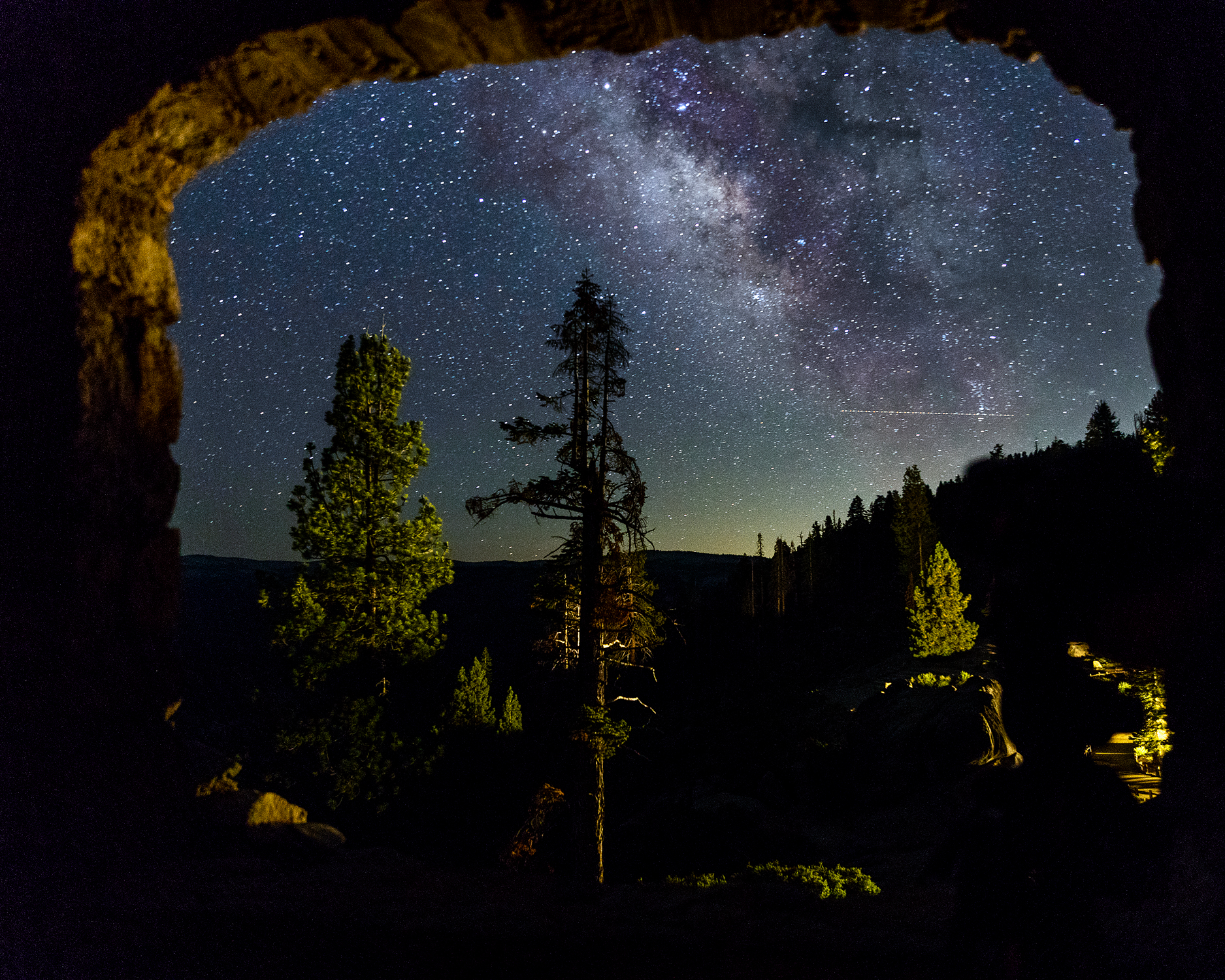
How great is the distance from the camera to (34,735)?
2.89 m

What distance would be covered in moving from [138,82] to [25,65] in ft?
1.95

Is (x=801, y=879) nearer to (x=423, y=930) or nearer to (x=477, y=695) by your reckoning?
(x=423, y=930)

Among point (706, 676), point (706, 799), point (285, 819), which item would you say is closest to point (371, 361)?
A: point (285, 819)

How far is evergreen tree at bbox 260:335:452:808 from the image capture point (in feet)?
45.2

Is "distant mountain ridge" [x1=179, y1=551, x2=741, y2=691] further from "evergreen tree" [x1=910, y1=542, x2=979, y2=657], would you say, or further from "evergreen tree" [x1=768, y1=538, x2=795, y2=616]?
"evergreen tree" [x1=910, y1=542, x2=979, y2=657]

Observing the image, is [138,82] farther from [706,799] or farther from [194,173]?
[706,799]

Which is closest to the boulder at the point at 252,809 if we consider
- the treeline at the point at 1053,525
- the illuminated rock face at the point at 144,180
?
the illuminated rock face at the point at 144,180

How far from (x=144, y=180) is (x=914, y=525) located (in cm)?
6018

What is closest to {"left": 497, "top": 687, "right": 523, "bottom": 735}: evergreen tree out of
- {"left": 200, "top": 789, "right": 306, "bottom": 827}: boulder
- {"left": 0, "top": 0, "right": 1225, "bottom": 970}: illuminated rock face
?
{"left": 200, "top": 789, "right": 306, "bottom": 827}: boulder

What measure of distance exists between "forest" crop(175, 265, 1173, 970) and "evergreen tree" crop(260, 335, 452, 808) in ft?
0.21

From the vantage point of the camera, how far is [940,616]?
36125 millimetres

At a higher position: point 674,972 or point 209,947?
point 209,947

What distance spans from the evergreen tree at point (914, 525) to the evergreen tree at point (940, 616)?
17.1 meters

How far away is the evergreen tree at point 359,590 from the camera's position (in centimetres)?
1377
